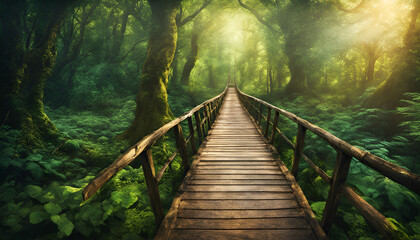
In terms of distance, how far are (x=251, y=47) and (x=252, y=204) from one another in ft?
94.4

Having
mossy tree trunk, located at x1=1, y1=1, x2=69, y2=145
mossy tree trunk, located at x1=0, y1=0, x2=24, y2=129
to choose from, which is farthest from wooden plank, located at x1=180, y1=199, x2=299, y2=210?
mossy tree trunk, located at x1=0, y1=0, x2=24, y2=129

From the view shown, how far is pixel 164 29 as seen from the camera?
6.89 meters

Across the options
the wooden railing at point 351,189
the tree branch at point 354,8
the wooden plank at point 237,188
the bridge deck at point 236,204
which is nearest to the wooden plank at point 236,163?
the bridge deck at point 236,204

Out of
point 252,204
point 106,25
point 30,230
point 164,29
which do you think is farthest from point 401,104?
point 106,25

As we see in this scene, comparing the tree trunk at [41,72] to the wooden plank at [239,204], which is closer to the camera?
the wooden plank at [239,204]

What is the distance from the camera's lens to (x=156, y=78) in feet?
21.2

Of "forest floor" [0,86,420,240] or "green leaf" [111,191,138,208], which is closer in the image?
"forest floor" [0,86,420,240]

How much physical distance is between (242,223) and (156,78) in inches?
221

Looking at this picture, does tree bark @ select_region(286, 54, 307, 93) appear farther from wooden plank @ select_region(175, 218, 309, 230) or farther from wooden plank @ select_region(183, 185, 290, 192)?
wooden plank @ select_region(175, 218, 309, 230)

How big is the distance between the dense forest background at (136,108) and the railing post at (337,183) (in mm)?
530

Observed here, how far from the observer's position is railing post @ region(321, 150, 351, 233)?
183 cm

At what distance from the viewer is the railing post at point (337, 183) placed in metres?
1.83

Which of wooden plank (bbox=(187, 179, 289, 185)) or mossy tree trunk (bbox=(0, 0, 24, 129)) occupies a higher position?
mossy tree trunk (bbox=(0, 0, 24, 129))

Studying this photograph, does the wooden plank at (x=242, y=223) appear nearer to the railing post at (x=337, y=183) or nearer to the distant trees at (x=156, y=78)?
the railing post at (x=337, y=183)
